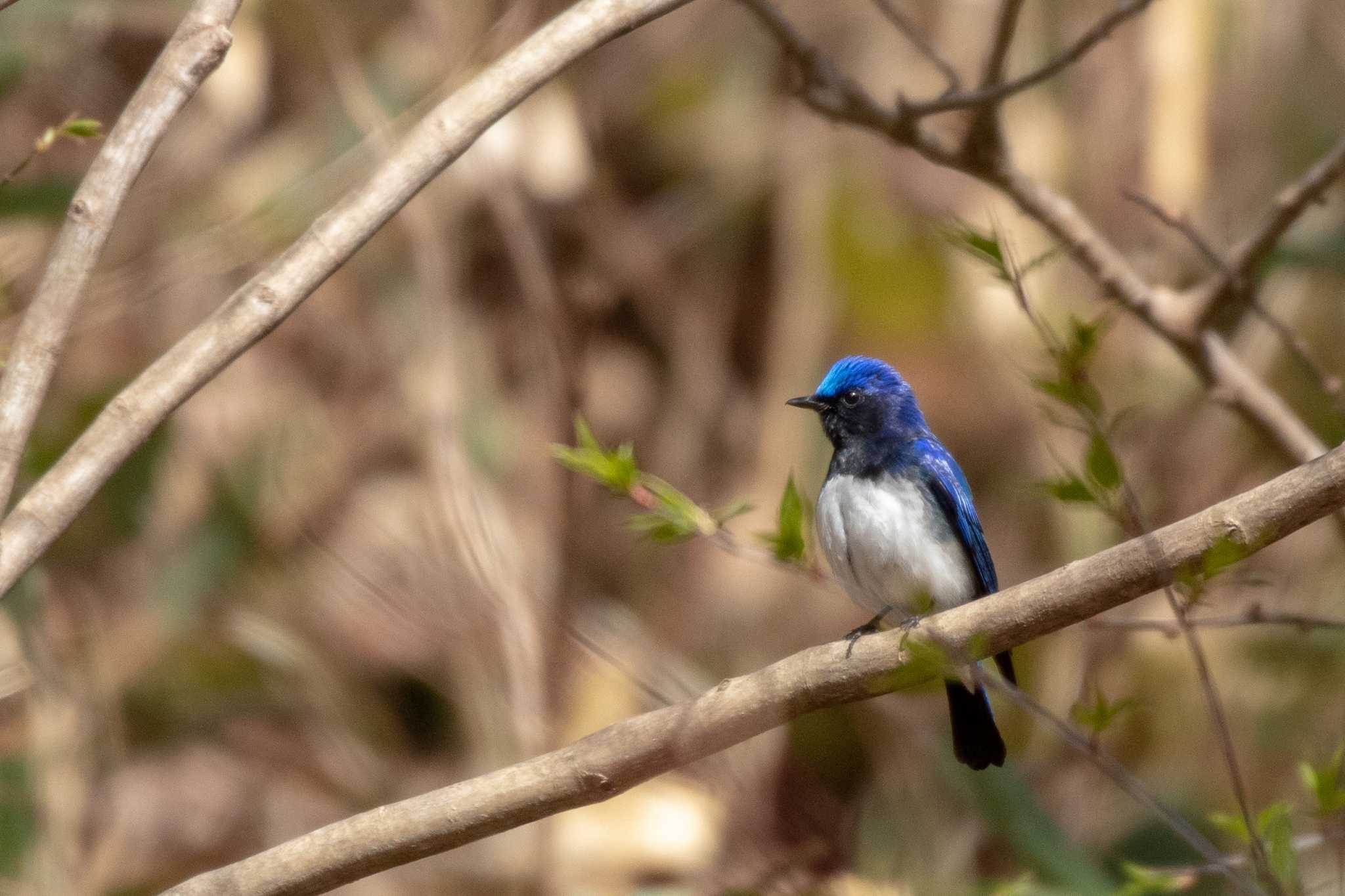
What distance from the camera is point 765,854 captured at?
381 centimetres

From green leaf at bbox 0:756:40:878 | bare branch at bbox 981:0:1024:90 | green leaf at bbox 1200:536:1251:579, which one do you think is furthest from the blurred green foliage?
green leaf at bbox 1200:536:1251:579

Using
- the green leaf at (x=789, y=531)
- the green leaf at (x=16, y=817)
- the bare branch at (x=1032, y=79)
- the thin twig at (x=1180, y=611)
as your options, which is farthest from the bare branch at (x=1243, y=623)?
the green leaf at (x=16, y=817)

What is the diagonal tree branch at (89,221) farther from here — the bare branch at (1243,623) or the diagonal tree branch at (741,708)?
the bare branch at (1243,623)

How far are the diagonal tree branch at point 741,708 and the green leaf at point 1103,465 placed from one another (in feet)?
1.04

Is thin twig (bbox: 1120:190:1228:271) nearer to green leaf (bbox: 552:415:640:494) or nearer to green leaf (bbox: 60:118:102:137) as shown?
green leaf (bbox: 552:415:640:494)

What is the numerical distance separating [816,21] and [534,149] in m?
2.08

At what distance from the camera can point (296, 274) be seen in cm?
235

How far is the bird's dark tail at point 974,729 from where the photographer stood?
12.9 feet

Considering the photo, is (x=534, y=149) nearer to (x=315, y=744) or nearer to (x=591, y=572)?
(x=591, y=572)

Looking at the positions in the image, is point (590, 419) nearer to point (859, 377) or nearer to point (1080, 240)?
point (859, 377)

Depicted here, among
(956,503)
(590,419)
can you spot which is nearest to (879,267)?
(590,419)

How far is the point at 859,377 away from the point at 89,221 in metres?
2.62

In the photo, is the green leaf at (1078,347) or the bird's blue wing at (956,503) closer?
the green leaf at (1078,347)

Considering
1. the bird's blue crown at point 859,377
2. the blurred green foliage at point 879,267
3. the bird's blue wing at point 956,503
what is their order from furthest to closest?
the blurred green foliage at point 879,267
the bird's blue crown at point 859,377
the bird's blue wing at point 956,503
